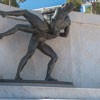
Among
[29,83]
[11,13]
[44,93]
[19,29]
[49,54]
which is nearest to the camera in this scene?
[44,93]

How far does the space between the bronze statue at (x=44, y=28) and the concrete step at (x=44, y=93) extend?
3.47 feet

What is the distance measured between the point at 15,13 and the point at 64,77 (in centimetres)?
231

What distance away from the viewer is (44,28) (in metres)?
9.43

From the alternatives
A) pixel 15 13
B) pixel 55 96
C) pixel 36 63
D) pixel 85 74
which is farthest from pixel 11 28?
pixel 85 74

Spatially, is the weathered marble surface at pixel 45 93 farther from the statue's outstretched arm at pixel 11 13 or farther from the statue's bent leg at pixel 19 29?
the statue's outstretched arm at pixel 11 13

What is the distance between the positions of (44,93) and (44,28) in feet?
5.93

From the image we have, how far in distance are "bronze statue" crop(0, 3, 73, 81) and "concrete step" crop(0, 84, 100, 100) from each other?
1057 millimetres

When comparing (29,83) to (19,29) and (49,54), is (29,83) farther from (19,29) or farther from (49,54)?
(19,29)

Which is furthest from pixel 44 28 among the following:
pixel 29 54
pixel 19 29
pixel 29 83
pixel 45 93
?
pixel 45 93

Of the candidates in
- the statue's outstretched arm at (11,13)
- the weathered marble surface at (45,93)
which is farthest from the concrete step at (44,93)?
the statue's outstretched arm at (11,13)

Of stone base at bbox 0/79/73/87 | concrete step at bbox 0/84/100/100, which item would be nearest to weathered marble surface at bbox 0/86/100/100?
concrete step at bbox 0/84/100/100

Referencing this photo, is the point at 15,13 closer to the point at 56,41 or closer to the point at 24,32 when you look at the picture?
the point at 24,32

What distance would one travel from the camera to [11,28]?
936cm

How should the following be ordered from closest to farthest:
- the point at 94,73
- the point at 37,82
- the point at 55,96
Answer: the point at 55,96 < the point at 37,82 < the point at 94,73
